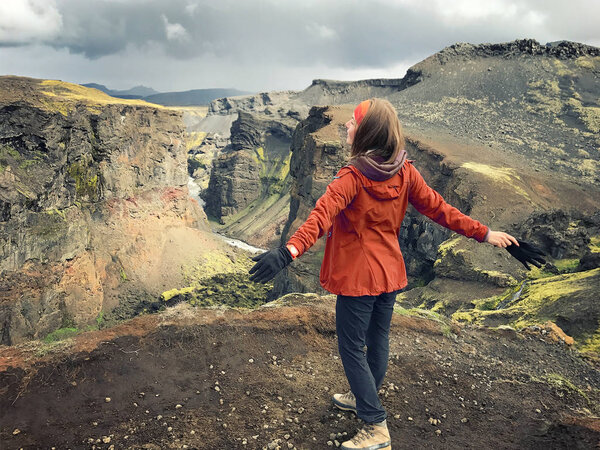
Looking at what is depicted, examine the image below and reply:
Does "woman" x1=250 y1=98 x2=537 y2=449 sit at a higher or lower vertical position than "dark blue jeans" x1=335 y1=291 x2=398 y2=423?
higher

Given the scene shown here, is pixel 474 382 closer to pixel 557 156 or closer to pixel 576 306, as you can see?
pixel 576 306

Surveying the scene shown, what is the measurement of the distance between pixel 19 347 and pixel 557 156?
2154 inches

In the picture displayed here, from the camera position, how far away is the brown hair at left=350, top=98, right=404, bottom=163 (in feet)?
13.2

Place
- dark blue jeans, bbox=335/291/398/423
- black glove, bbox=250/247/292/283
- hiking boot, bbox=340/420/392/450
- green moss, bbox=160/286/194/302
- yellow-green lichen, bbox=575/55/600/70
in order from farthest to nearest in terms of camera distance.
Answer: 1. yellow-green lichen, bbox=575/55/600/70
2. green moss, bbox=160/286/194/302
3. hiking boot, bbox=340/420/392/450
4. dark blue jeans, bbox=335/291/398/423
5. black glove, bbox=250/247/292/283

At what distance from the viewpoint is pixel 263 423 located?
5047 millimetres

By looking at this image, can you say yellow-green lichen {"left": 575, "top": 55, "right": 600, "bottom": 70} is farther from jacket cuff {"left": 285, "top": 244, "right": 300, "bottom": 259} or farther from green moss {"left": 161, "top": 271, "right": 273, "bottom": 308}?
jacket cuff {"left": 285, "top": 244, "right": 300, "bottom": 259}

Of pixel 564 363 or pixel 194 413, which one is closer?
pixel 194 413

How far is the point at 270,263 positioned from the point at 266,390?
2.96 m

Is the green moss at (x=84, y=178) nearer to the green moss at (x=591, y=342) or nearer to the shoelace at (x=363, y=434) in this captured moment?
the green moss at (x=591, y=342)

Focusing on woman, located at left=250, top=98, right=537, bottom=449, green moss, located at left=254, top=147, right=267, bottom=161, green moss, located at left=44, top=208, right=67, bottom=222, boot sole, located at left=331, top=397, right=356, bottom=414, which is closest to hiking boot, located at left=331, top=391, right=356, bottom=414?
boot sole, located at left=331, top=397, right=356, bottom=414

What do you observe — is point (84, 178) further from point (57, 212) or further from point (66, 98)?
point (66, 98)

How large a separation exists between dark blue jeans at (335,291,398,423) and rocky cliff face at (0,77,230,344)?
3328 cm

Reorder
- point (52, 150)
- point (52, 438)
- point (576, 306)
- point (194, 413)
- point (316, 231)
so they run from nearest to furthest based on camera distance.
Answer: point (316, 231) < point (52, 438) < point (194, 413) < point (576, 306) < point (52, 150)

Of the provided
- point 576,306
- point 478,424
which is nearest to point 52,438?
point 478,424
